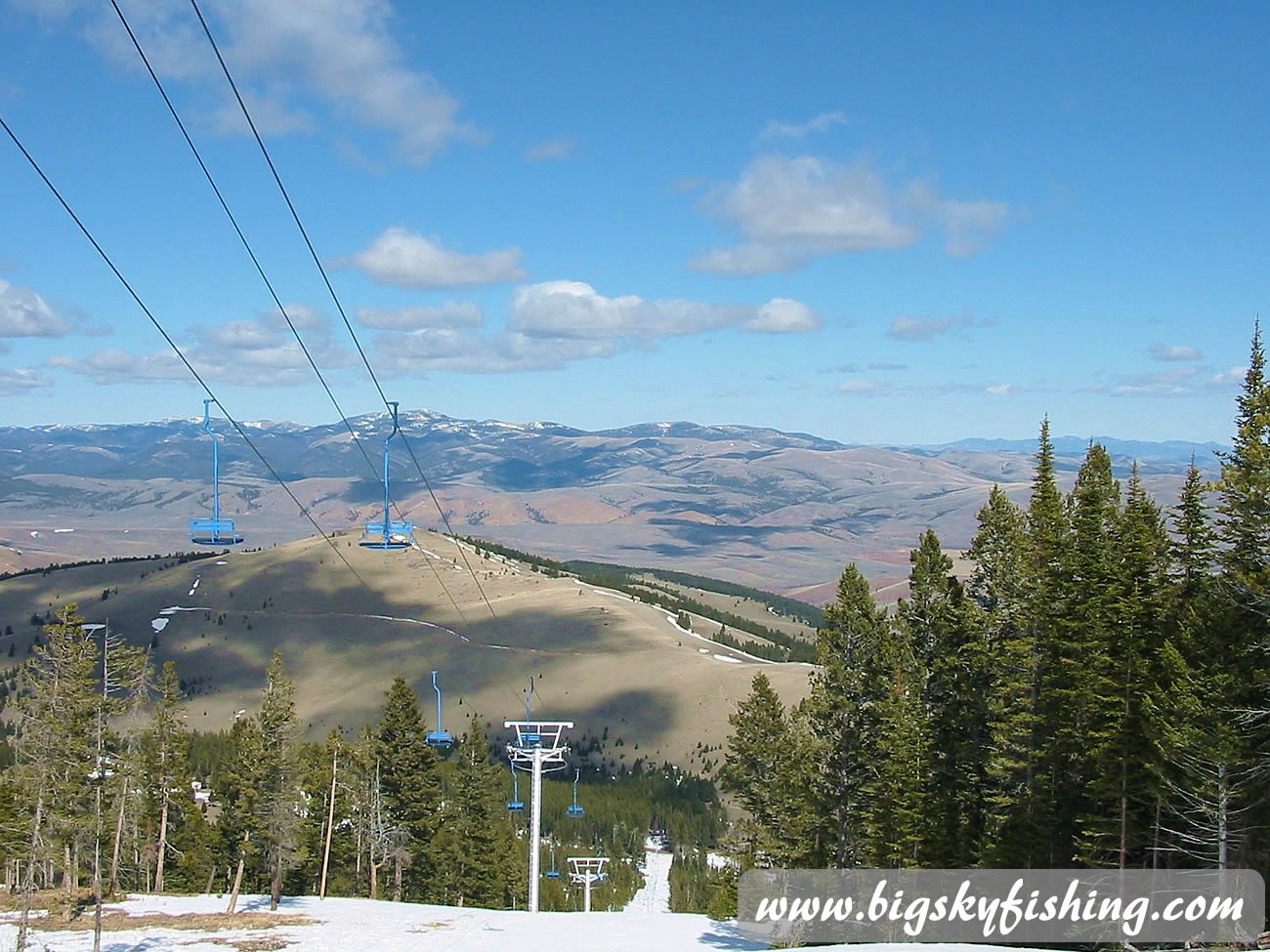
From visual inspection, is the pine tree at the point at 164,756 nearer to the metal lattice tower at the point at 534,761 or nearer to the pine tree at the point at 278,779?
the pine tree at the point at 278,779

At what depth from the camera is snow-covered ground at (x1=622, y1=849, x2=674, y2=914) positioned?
149 meters

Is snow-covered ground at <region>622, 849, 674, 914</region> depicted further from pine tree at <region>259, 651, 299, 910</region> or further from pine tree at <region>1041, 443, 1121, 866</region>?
pine tree at <region>1041, 443, 1121, 866</region>

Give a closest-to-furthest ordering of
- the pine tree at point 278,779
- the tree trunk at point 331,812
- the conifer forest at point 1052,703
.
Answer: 1. the conifer forest at point 1052,703
2. the pine tree at point 278,779
3. the tree trunk at point 331,812

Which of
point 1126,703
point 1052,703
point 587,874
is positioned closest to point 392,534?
point 1052,703

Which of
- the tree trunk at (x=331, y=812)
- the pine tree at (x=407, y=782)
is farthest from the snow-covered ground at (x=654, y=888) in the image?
the tree trunk at (x=331, y=812)

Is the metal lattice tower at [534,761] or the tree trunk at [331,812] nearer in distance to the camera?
the metal lattice tower at [534,761]

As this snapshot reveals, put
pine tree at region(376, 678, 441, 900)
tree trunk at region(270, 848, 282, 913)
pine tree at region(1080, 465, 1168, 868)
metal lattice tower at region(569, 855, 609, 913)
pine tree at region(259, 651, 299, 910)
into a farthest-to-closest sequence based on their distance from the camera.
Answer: metal lattice tower at region(569, 855, 609, 913) → pine tree at region(376, 678, 441, 900) → tree trunk at region(270, 848, 282, 913) → pine tree at region(259, 651, 299, 910) → pine tree at region(1080, 465, 1168, 868)

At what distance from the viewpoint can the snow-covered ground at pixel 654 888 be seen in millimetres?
148750

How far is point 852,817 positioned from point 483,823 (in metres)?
40.5

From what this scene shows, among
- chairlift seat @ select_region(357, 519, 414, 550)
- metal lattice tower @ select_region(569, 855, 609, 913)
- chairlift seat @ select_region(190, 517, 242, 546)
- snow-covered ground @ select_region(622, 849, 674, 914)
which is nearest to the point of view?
chairlift seat @ select_region(190, 517, 242, 546)

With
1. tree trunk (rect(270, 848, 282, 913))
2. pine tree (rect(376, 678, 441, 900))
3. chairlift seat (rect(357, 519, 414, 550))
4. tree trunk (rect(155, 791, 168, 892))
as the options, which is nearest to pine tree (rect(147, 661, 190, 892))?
tree trunk (rect(155, 791, 168, 892))

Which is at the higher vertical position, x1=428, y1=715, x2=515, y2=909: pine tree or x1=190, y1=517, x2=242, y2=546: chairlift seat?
x1=190, y1=517, x2=242, y2=546: chairlift seat

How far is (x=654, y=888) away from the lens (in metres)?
164

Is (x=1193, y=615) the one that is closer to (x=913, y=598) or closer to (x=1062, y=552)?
(x=1062, y=552)
